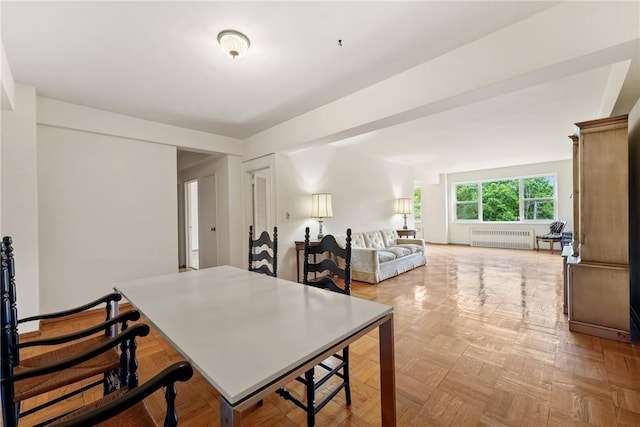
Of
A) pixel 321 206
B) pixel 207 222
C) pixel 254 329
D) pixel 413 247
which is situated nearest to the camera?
pixel 254 329

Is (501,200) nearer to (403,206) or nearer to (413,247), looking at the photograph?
(403,206)

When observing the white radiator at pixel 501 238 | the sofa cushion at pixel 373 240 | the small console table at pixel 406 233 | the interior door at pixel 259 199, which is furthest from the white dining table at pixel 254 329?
the white radiator at pixel 501 238

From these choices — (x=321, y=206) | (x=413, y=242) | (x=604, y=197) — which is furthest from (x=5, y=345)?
(x=413, y=242)

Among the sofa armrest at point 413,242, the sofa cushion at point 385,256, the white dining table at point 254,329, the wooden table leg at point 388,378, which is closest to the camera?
the white dining table at point 254,329

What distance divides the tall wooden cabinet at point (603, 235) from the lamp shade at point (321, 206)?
306cm

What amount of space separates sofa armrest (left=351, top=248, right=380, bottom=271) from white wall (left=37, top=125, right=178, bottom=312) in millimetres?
2824

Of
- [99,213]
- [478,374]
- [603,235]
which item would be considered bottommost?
[478,374]

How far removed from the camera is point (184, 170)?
6184 mm

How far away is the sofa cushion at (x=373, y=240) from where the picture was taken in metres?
5.42

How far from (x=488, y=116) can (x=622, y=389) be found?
10.5 ft

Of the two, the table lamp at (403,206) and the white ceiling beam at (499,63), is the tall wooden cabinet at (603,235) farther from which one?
the table lamp at (403,206)

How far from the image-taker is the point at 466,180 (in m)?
8.57

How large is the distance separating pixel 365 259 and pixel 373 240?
1.25m

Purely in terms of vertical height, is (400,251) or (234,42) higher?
(234,42)
